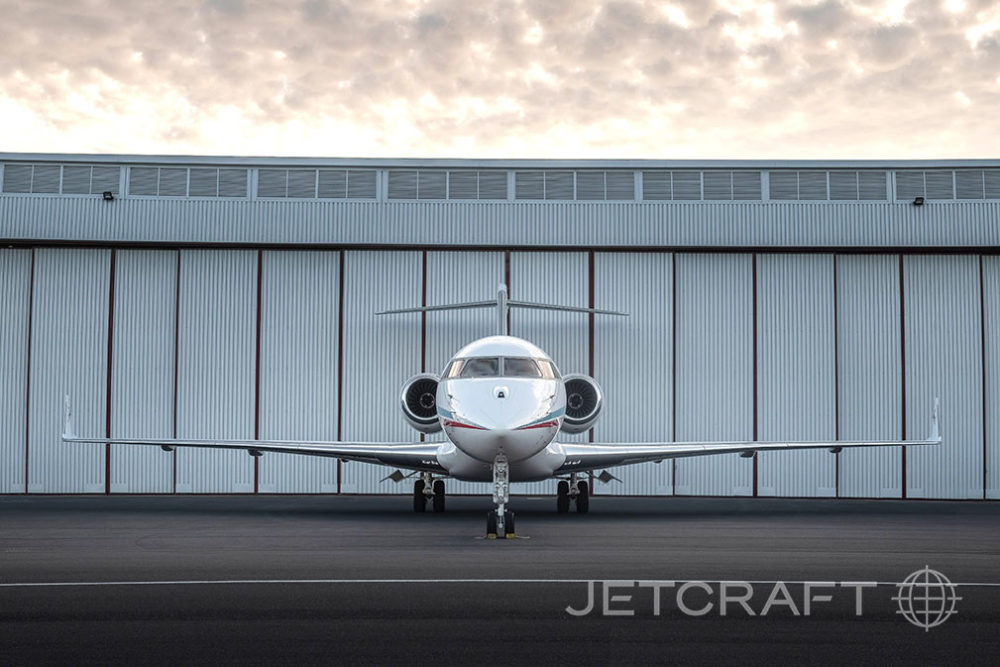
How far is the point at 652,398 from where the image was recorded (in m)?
26.3

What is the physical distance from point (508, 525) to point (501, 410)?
6.84 ft

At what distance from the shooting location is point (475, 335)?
26781mm

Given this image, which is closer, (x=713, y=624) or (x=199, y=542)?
(x=713, y=624)

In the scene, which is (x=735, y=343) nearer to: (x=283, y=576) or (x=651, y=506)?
(x=651, y=506)

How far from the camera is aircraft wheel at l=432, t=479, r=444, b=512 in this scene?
20.4 m

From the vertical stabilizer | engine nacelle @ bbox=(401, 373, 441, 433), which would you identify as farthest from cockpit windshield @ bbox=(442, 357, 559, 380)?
the vertical stabilizer

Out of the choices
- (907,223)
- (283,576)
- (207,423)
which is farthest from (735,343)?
(283,576)

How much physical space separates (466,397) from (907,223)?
648 inches

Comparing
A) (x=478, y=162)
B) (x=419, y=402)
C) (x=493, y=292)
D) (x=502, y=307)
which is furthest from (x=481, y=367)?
(x=478, y=162)

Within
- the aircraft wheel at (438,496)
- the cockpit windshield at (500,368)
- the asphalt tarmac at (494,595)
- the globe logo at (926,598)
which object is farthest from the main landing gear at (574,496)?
the globe logo at (926,598)

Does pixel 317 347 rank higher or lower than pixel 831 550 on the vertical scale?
higher

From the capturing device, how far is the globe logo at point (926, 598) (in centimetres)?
703

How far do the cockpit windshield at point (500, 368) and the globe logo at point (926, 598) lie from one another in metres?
7.98

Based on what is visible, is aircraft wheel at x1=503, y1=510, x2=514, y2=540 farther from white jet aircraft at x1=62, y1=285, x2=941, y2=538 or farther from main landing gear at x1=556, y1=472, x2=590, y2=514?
main landing gear at x1=556, y1=472, x2=590, y2=514
